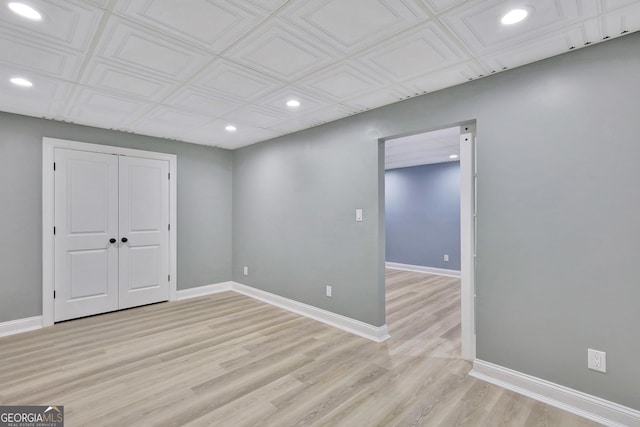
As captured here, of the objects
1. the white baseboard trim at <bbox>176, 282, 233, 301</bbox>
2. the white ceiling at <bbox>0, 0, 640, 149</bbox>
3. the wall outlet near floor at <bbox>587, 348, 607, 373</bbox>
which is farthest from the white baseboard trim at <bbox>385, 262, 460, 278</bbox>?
the white ceiling at <bbox>0, 0, 640, 149</bbox>

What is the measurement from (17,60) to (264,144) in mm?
2801

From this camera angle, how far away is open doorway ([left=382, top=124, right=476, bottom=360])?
8.87 feet

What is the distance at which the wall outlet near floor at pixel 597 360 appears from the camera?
1.95 metres

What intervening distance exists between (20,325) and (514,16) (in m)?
5.35

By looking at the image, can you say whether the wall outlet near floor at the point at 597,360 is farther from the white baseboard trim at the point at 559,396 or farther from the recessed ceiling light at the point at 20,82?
the recessed ceiling light at the point at 20,82

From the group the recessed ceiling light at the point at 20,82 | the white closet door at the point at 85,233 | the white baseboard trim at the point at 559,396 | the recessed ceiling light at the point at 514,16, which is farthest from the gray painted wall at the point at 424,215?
the recessed ceiling light at the point at 20,82

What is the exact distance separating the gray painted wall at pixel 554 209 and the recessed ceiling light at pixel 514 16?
66cm

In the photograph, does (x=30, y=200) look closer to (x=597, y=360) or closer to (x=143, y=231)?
(x=143, y=231)

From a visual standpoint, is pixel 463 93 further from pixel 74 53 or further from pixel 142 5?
pixel 74 53

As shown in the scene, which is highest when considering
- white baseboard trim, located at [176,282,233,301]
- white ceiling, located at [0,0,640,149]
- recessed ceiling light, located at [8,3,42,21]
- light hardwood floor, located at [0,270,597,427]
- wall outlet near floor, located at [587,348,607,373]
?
white ceiling, located at [0,0,640,149]

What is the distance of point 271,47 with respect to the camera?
2.01 m

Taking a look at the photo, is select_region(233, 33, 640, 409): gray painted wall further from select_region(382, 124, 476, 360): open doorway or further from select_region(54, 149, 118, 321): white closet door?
select_region(54, 149, 118, 321): white closet door

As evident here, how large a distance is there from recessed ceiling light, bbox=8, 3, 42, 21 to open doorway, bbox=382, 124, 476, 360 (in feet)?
9.14

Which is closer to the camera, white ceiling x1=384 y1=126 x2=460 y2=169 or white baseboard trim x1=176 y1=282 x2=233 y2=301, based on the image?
white ceiling x1=384 y1=126 x2=460 y2=169
